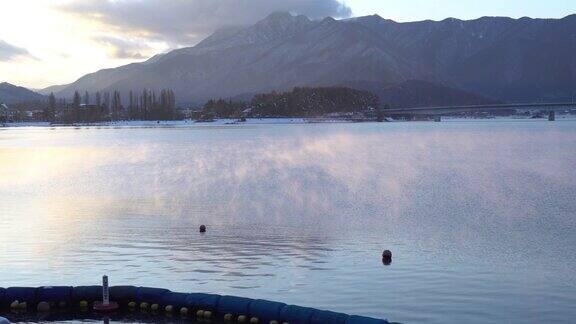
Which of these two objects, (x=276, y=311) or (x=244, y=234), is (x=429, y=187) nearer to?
(x=244, y=234)

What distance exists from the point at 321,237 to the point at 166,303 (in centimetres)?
1587

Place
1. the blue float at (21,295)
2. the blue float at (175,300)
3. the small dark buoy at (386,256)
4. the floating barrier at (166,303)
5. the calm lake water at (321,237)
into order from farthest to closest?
the small dark buoy at (386,256) → the calm lake water at (321,237) → the blue float at (21,295) → the blue float at (175,300) → the floating barrier at (166,303)

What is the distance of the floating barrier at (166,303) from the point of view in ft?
79.6

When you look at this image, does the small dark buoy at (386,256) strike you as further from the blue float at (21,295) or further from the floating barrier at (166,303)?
the blue float at (21,295)

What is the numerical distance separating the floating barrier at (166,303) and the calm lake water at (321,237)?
2.96 meters

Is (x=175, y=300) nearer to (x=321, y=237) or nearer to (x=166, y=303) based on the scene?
(x=166, y=303)

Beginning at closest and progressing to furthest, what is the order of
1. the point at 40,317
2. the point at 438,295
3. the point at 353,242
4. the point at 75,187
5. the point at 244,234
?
the point at 40,317
the point at 438,295
the point at 353,242
the point at 244,234
the point at 75,187

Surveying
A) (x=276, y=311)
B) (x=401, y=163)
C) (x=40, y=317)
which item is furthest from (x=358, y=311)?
(x=401, y=163)

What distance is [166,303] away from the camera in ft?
86.8

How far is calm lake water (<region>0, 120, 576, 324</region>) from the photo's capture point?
94.8 ft

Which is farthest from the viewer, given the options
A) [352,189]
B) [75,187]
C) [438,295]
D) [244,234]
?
[75,187]

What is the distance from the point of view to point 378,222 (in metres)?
46.3

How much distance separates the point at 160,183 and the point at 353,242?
37020 mm

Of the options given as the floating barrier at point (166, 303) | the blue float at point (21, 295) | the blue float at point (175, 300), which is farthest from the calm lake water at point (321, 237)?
the blue float at point (21, 295)
